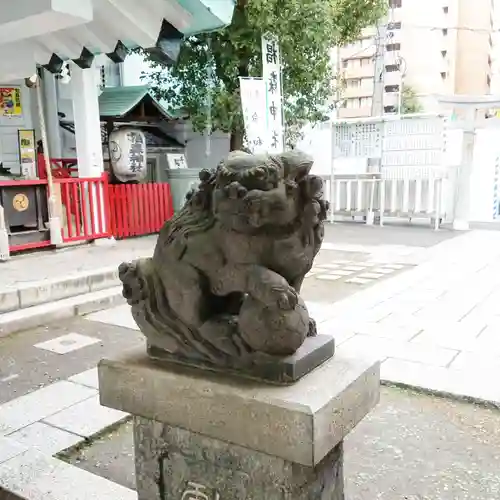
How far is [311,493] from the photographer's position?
164cm

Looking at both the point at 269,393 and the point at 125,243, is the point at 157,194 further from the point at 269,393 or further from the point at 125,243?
the point at 269,393

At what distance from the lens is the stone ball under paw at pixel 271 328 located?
5.08ft

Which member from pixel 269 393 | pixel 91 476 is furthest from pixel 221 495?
pixel 91 476

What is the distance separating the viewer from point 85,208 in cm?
803

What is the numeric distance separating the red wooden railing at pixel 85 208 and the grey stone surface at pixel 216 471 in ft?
20.9

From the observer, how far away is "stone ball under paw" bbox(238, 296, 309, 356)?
1.55 metres

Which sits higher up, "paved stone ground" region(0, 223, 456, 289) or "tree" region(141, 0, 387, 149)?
"tree" region(141, 0, 387, 149)

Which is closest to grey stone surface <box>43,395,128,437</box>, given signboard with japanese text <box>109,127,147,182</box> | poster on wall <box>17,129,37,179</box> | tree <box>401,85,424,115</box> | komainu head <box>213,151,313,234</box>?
komainu head <box>213,151,313,234</box>

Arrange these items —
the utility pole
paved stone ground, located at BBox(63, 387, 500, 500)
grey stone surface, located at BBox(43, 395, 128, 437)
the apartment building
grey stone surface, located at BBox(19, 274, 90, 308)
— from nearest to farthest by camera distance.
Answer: paved stone ground, located at BBox(63, 387, 500, 500)
grey stone surface, located at BBox(43, 395, 128, 437)
grey stone surface, located at BBox(19, 274, 90, 308)
the utility pole
the apartment building

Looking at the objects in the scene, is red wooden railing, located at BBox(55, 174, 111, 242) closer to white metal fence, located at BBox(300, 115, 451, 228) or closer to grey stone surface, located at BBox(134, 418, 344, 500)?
white metal fence, located at BBox(300, 115, 451, 228)

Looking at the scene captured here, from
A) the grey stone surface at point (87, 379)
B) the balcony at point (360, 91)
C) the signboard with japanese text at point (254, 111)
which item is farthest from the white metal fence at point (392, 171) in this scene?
the balcony at point (360, 91)

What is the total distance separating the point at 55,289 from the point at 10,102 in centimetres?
502

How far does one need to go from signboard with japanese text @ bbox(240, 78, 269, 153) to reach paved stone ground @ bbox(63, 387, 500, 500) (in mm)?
5622

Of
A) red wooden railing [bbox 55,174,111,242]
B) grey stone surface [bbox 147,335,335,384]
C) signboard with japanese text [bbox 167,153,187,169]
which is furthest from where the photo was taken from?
signboard with japanese text [bbox 167,153,187,169]
